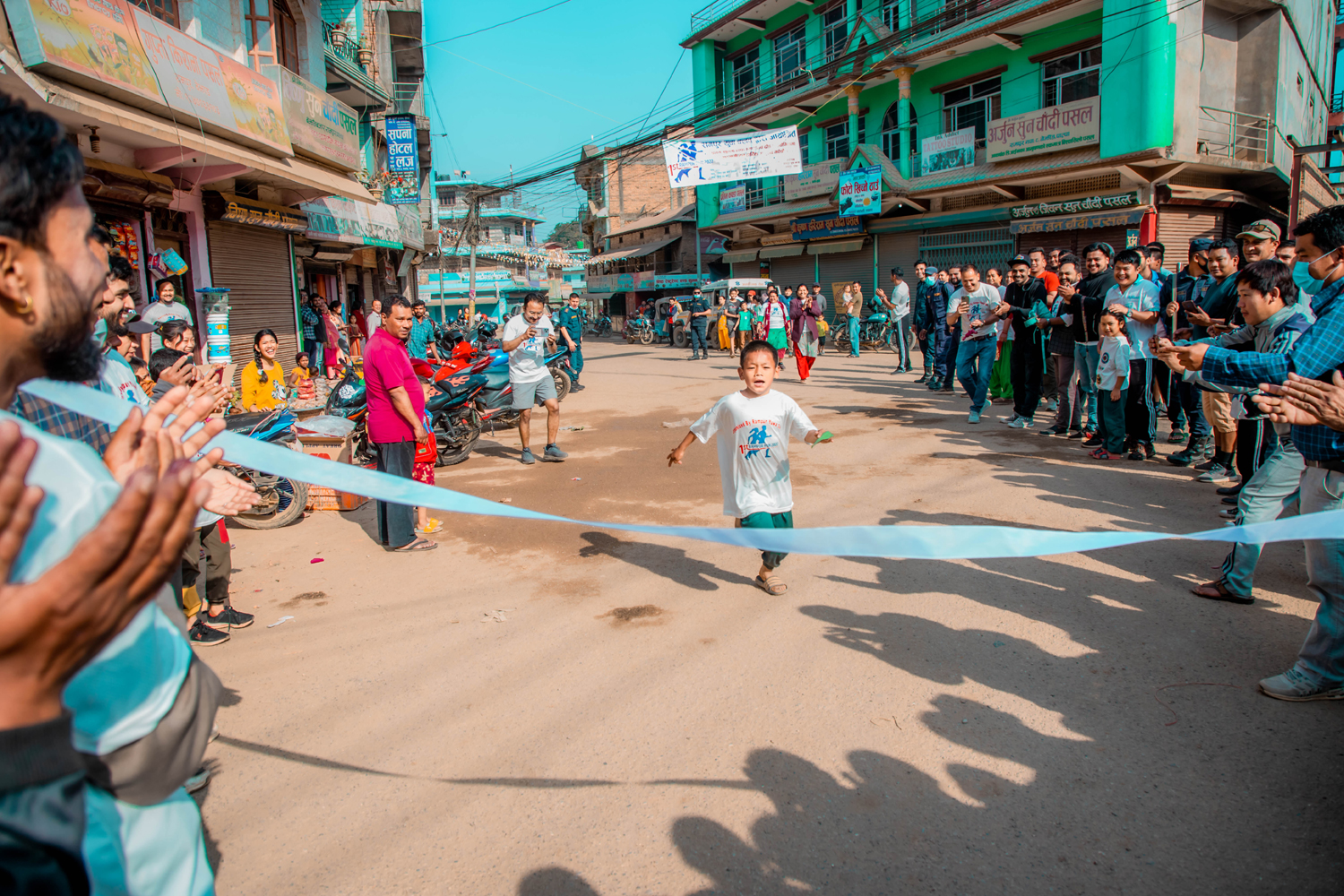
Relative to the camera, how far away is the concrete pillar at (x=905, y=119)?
2178 centimetres

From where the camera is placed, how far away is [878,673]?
3355mm

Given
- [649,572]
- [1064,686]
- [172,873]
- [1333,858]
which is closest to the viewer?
[172,873]

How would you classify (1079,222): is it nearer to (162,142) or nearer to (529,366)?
(529,366)

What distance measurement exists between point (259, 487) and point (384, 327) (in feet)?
5.60

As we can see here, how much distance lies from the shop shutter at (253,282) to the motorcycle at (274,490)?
20.6ft

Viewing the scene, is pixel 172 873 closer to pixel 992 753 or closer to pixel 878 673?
pixel 992 753

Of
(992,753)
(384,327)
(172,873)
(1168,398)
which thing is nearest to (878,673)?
(992,753)

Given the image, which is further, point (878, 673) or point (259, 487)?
point (259, 487)

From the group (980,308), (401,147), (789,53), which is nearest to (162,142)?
(980,308)

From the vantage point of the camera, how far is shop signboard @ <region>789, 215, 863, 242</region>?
23.6 m

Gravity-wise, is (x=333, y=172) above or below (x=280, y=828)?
above

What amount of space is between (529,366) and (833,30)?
2183 cm

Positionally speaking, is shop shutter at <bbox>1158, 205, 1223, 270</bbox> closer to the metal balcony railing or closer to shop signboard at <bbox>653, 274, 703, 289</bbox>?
the metal balcony railing

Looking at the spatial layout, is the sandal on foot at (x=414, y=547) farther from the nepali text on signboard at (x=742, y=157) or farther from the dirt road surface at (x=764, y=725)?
the nepali text on signboard at (x=742, y=157)
